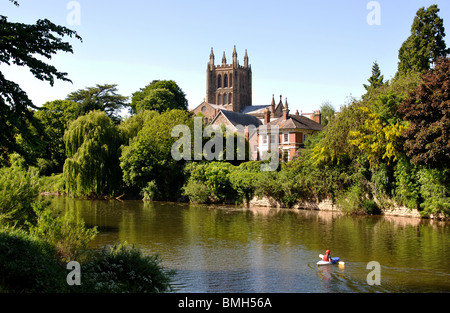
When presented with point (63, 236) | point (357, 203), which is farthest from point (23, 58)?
point (357, 203)

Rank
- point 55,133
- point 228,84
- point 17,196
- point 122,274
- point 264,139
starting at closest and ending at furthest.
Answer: point 122,274 → point 17,196 → point 55,133 → point 264,139 → point 228,84

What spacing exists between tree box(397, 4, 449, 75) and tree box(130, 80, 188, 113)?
1441 inches

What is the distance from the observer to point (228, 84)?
126250mm

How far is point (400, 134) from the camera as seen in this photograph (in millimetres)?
30609

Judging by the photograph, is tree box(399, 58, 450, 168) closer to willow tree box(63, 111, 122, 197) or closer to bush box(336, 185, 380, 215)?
bush box(336, 185, 380, 215)

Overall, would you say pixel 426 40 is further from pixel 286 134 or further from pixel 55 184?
pixel 55 184

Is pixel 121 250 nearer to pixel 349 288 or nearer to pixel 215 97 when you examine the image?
pixel 349 288

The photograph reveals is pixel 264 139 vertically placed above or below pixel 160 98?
below

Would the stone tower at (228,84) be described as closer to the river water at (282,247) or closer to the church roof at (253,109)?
the church roof at (253,109)

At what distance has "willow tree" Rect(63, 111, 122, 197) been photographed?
142 ft

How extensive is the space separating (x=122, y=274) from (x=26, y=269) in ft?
8.51

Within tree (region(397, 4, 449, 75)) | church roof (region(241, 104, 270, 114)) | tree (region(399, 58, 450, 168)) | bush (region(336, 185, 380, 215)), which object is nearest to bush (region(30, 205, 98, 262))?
tree (region(399, 58, 450, 168))
